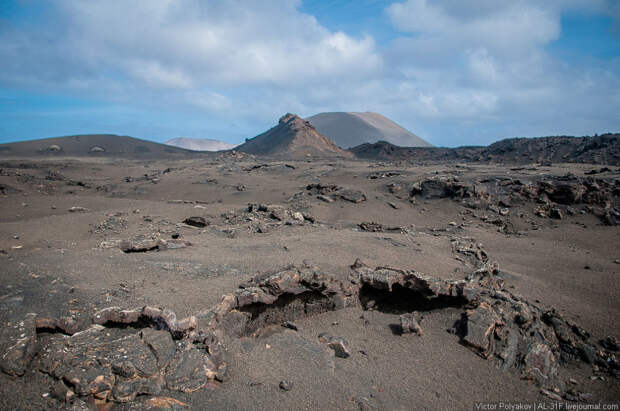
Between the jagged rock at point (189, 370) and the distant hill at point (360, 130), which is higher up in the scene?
the distant hill at point (360, 130)

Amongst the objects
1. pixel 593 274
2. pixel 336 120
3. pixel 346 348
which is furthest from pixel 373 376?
pixel 336 120

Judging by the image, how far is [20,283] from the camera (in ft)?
13.9

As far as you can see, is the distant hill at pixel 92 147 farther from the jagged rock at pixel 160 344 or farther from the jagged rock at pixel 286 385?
the jagged rock at pixel 286 385

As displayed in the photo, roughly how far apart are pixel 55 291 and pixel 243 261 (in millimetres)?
3020

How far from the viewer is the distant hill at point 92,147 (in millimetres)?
45688

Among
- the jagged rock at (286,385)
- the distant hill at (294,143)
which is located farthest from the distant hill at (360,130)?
the jagged rock at (286,385)

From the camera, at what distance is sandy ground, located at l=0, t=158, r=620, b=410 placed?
3648 millimetres

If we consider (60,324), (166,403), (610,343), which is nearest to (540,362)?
(610,343)

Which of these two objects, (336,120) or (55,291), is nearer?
(55,291)

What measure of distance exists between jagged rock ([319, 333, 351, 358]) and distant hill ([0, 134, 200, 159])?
166 ft

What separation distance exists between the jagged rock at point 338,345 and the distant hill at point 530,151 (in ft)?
113

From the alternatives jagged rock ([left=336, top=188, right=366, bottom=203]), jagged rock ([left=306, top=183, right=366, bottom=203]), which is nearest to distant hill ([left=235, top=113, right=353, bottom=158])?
jagged rock ([left=306, top=183, right=366, bottom=203])

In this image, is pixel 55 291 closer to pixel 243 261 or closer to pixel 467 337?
pixel 243 261

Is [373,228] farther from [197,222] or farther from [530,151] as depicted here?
[530,151]
